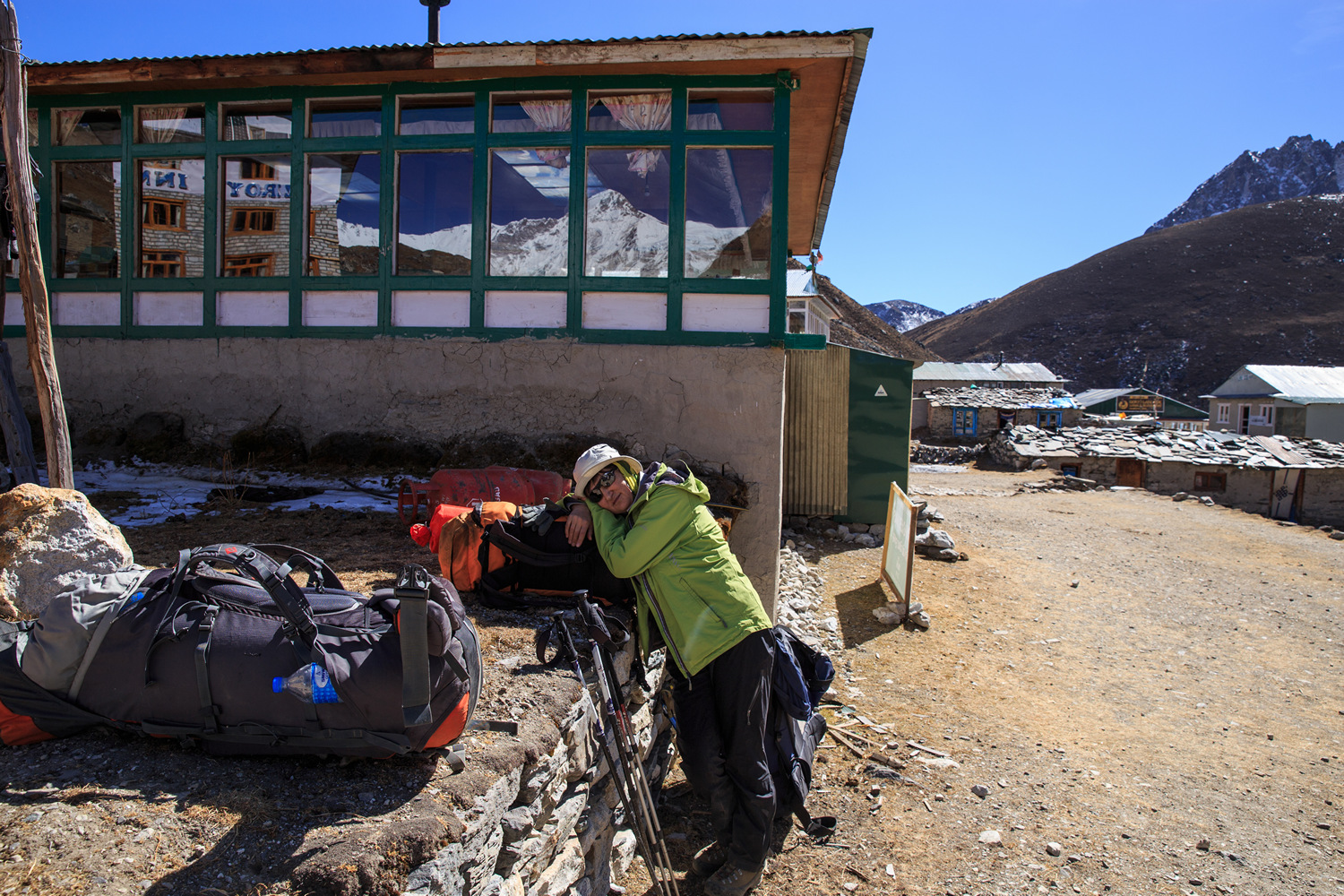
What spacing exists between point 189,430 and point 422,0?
5.62 meters

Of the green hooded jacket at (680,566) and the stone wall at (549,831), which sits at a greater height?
the green hooded jacket at (680,566)

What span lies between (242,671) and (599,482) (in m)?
1.78

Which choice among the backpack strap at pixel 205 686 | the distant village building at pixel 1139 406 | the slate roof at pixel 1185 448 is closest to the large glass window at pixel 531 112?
the backpack strap at pixel 205 686

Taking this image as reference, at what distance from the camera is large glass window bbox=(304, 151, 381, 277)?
7.34 m

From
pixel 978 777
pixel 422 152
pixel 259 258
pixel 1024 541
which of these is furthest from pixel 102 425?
pixel 1024 541

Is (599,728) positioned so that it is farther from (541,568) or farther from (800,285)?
(800,285)

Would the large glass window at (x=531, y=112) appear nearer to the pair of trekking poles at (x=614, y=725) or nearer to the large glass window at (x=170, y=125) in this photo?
the large glass window at (x=170, y=125)

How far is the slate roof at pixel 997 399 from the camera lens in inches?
1383

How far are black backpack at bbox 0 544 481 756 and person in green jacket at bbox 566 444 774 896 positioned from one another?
1.29m

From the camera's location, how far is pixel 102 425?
294 inches

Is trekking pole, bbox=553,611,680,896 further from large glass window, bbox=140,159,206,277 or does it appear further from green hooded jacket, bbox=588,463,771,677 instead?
large glass window, bbox=140,159,206,277

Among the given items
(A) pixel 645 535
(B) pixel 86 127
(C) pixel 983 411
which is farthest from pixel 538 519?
(C) pixel 983 411

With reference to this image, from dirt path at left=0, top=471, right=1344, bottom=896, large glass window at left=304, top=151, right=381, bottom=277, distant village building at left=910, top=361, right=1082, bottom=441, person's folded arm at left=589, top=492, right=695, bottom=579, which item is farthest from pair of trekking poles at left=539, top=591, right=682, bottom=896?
distant village building at left=910, top=361, right=1082, bottom=441

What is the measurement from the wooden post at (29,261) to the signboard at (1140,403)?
55.4m
